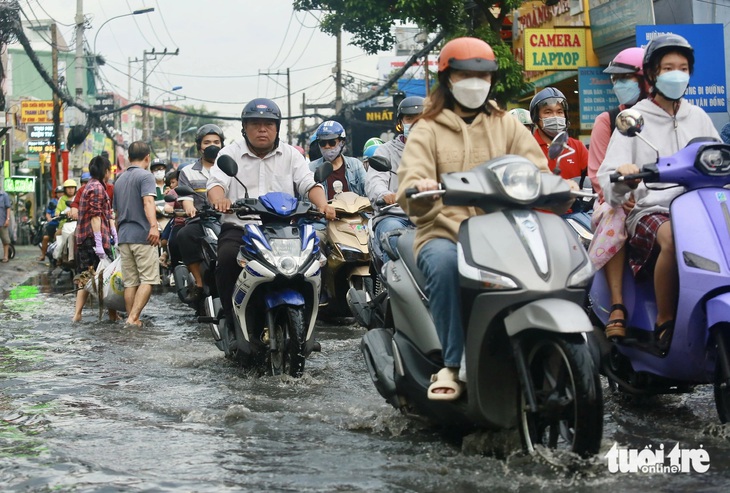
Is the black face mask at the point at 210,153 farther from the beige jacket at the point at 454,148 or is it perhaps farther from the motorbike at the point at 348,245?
the beige jacket at the point at 454,148

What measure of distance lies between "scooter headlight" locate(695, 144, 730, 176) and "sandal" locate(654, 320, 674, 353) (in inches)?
28.3

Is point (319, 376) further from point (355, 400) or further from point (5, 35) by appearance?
point (5, 35)

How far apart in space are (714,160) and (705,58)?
39.6ft

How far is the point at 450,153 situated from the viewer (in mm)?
5066

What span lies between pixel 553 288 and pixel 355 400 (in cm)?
235

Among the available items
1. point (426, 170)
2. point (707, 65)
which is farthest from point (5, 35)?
point (426, 170)

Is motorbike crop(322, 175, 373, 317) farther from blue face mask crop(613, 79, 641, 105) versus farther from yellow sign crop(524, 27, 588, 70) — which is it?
yellow sign crop(524, 27, 588, 70)

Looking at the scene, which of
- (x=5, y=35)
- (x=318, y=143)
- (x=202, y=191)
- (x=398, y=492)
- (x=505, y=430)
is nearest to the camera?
(x=398, y=492)

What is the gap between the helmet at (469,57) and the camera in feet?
16.2

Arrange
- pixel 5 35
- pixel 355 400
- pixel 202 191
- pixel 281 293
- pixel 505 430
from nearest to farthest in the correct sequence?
pixel 505 430 < pixel 355 400 < pixel 281 293 < pixel 202 191 < pixel 5 35

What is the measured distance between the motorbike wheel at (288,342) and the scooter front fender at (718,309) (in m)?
2.88

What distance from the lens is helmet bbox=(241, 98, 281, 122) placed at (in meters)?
7.76

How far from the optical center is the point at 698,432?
523 centimetres

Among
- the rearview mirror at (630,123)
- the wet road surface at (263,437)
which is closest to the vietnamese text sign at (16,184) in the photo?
the wet road surface at (263,437)
